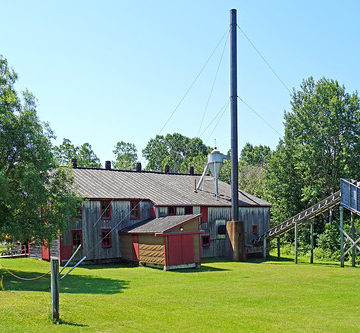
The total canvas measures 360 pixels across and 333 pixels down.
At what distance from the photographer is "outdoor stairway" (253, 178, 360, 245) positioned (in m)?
30.2

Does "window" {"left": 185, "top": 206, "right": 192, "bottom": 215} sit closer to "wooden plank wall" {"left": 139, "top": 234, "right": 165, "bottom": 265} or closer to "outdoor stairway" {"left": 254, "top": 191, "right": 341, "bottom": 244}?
"wooden plank wall" {"left": 139, "top": 234, "right": 165, "bottom": 265}

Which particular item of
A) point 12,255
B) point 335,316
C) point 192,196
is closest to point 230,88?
point 192,196

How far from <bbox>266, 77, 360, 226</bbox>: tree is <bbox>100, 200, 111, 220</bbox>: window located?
71.6 feet

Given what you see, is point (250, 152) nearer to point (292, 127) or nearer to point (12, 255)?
point (292, 127)

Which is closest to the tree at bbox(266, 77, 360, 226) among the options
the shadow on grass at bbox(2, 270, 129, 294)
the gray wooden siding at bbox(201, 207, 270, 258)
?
the gray wooden siding at bbox(201, 207, 270, 258)

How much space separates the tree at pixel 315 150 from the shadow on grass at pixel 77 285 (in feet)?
91.4

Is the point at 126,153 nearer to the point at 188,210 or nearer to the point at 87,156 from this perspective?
the point at 87,156

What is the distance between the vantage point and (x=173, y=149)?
10181cm

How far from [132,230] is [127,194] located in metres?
3.81

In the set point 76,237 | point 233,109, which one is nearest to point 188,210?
point 233,109

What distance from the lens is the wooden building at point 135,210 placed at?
104 ft

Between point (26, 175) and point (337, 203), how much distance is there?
22.5 m

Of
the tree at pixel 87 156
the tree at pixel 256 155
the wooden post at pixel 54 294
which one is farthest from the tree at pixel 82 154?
the wooden post at pixel 54 294

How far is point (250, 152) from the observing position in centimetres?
10450
